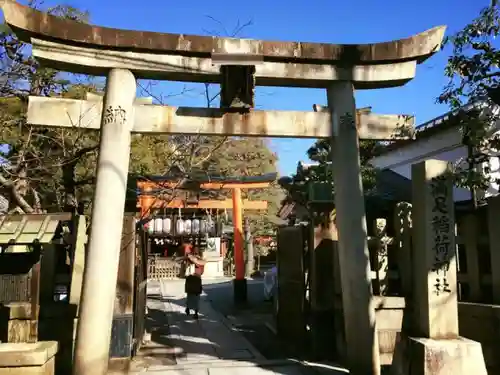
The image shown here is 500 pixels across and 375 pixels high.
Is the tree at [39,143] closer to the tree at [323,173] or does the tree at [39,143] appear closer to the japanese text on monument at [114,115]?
the japanese text on monument at [114,115]

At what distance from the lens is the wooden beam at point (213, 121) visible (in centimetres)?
637

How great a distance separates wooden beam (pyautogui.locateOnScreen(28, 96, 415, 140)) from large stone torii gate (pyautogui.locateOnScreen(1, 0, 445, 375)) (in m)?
0.02

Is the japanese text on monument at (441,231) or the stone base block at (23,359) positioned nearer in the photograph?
the stone base block at (23,359)

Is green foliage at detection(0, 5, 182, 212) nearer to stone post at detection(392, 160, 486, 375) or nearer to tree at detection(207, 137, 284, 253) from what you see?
stone post at detection(392, 160, 486, 375)

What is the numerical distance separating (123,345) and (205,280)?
17.9 meters

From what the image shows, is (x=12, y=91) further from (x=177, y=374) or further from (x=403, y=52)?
(x=403, y=52)

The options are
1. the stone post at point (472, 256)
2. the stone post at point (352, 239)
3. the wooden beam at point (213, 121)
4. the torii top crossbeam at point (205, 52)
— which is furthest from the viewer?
the stone post at point (472, 256)

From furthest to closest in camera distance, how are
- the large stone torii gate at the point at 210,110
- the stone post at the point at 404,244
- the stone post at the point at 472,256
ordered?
1. the stone post at the point at 404,244
2. the stone post at the point at 472,256
3. the large stone torii gate at the point at 210,110

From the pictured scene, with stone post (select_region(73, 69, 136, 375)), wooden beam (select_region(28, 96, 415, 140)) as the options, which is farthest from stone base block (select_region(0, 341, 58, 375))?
wooden beam (select_region(28, 96, 415, 140))

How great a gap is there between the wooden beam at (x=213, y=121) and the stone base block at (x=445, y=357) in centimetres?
326

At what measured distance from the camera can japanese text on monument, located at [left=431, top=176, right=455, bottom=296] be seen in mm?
5941

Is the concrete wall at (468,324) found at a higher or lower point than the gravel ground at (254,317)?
higher

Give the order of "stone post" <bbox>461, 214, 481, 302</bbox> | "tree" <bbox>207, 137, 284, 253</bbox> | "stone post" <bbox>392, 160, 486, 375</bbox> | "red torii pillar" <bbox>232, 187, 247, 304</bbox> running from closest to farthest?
"stone post" <bbox>392, 160, 486, 375</bbox>, "stone post" <bbox>461, 214, 481, 302</bbox>, "red torii pillar" <bbox>232, 187, 247, 304</bbox>, "tree" <bbox>207, 137, 284, 253</bbox>

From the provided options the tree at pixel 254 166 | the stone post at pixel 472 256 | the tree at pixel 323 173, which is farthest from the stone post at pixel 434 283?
the tree at pixel 254 166
